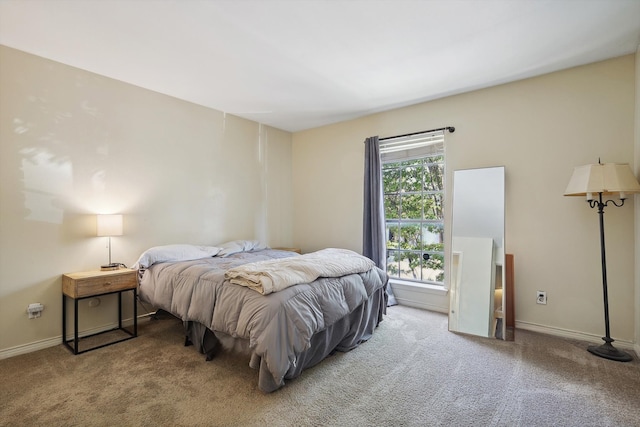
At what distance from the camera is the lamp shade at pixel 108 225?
2.85 m

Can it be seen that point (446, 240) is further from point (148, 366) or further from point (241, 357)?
point (148, 366)

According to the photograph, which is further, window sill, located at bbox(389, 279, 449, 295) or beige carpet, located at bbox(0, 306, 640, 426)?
window sill, located at bbox(389, 279, 449, 295)

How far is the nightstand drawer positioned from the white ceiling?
1.95 metres

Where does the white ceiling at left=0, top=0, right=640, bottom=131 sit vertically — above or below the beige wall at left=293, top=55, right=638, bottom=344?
above

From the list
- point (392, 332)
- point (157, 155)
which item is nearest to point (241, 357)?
point (392, 332)

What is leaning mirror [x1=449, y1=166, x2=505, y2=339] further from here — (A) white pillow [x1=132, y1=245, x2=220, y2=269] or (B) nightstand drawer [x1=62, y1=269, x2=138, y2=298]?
(B) nightstand drawer [x1=62, y1=269, x2=138, y2=298]

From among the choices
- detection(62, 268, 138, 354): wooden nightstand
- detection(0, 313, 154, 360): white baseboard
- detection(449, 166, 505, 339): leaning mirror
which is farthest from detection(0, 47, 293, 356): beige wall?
detection(449, 166, 505, 339): leaning mirror

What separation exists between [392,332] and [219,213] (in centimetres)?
264

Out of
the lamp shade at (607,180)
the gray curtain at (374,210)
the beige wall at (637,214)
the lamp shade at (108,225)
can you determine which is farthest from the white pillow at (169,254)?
the beige wall at (637,214)

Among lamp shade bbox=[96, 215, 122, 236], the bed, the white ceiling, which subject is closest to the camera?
the bed

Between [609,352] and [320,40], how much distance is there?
11.3 ft

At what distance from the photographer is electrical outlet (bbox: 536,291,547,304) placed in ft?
9.69

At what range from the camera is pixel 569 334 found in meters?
2.82

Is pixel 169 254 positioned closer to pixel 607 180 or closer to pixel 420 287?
pixel 420 287
